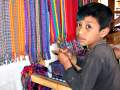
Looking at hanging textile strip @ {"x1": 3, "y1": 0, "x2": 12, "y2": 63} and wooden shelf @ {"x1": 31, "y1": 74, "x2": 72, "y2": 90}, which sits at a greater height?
hanging textile strip @ {"x1": 3, "y1": 0, "x2": 12, "y2": 63}

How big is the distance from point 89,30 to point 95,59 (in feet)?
0.73

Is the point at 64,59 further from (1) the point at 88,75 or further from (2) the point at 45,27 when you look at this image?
(2) the point at 45,27

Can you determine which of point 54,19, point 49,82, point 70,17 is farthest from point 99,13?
point 70,17

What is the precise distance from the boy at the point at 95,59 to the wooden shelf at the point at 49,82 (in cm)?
34

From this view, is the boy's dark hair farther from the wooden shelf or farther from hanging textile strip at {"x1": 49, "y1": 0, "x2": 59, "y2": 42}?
hanging textile strip at {"x1": 49, "y1": 0, "x2": 59, "y2": 42}

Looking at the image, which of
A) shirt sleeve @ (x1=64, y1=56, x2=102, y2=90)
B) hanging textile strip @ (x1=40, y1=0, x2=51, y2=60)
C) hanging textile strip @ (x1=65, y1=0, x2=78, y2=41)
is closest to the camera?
shirt sleeve @ (x1=64, y1=56, x2=102, y2=90)

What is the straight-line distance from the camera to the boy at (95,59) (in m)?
1.32

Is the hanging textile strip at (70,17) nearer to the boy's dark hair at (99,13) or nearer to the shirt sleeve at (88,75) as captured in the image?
the boy's dark hair at (99,13)

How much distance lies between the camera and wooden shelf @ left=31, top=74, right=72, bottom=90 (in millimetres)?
1766

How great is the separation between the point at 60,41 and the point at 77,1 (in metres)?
0.46

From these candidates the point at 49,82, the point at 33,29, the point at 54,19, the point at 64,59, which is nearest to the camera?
the point at 64,59

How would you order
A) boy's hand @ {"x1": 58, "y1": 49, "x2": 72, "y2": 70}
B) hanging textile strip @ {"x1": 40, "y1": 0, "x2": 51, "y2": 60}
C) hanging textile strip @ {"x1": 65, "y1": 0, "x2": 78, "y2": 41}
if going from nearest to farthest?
boy's hand @ {"x1": 58, "y1": 49, "x2": 72, "y2": 70} < hanging textile strip @ {"x1": 40, "y1": 0, "x2": 51, "y2": 60} < hanging textile strip @ {"x1": 65, "y1": 0, "x2": 78, "y2": 41}

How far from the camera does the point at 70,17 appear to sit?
8.05ft

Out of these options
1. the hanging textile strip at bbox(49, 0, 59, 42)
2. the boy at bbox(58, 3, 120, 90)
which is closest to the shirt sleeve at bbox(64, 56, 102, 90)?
the boy at bbox(58, 3, 120, 90)
